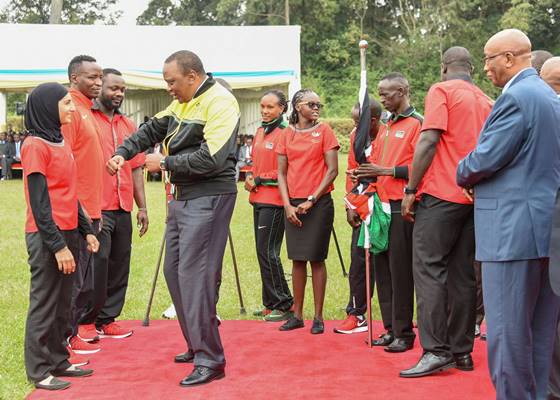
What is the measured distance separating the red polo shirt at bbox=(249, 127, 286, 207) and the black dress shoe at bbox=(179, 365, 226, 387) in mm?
2348

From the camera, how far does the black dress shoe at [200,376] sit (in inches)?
194

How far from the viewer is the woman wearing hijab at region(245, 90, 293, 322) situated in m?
7.12

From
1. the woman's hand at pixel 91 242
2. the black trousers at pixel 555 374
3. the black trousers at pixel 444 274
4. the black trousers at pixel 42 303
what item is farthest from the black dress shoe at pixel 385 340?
the black trousers at pixel 42 303

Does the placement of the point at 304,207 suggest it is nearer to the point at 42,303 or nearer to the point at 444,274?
the point at 444,274

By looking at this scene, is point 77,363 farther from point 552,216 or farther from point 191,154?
point 552,216

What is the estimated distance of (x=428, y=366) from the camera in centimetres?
506

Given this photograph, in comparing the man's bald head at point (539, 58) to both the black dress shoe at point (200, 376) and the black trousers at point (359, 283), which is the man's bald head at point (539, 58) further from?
the black dress shoe at point (200, 376)

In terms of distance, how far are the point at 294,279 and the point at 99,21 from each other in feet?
172

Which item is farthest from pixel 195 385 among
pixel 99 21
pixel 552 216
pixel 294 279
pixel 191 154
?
pixel 99 21

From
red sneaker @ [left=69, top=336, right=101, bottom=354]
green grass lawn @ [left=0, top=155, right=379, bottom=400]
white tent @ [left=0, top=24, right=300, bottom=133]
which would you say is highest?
white tent @ [left=0, top=24, right=300, bottom=133]

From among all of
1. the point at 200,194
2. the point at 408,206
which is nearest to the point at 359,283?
the point at 408,206

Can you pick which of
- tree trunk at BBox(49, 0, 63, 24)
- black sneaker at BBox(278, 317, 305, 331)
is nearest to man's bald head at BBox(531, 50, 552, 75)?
black sneaker at BBox(278, 317, 305, 331)

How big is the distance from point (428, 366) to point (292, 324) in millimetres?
1730

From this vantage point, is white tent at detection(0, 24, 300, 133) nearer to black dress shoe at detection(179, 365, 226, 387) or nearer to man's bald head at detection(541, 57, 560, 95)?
man's bald head at detection(541, 57, 560, 95)
